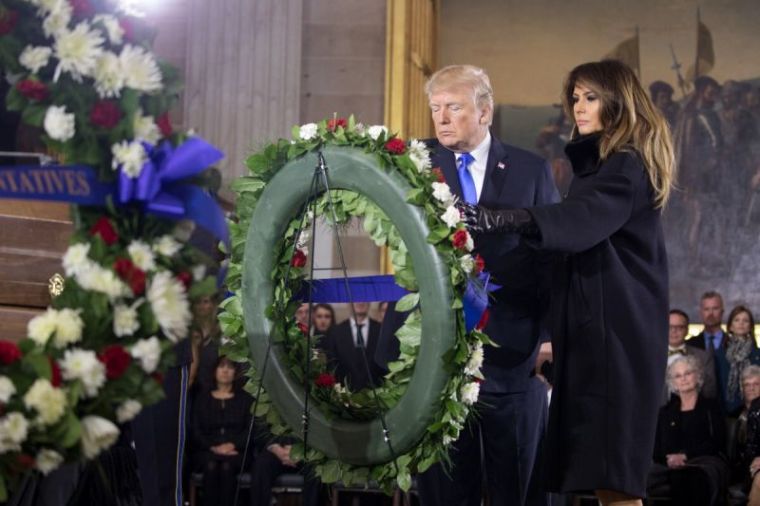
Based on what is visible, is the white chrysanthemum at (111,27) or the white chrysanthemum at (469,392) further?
the white chrysanthemum at (469,392)

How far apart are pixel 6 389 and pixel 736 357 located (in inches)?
278

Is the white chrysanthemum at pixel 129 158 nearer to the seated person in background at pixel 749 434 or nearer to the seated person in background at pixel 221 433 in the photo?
the seated person in background at pixel 221 433

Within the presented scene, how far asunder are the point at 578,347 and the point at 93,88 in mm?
1772

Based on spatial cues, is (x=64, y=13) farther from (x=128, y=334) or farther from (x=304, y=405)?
(x=304, y=405)

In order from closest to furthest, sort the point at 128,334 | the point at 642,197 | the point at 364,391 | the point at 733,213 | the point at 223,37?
the point at 128,334 < the point at 642,197 < the point at 364,391 < the point at 223,37 < the point at 733,213

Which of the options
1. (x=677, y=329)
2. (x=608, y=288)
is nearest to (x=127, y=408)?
(x=608, y=288)

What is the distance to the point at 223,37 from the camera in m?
9.66

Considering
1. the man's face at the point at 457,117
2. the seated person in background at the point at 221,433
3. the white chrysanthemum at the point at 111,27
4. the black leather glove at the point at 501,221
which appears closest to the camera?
the white chrysanthemum at the point at 111,27

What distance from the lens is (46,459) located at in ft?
9.00

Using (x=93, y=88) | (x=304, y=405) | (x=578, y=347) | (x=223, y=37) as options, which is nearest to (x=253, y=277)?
(x=304, y=405)

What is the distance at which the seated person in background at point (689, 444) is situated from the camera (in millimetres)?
7516

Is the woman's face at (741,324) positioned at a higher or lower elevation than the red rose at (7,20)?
lower

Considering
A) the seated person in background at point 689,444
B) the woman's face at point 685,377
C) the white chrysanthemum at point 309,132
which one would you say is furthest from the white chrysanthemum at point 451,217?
the woman's face at point 685,377

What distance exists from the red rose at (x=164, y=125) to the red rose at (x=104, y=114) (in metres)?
0.12
